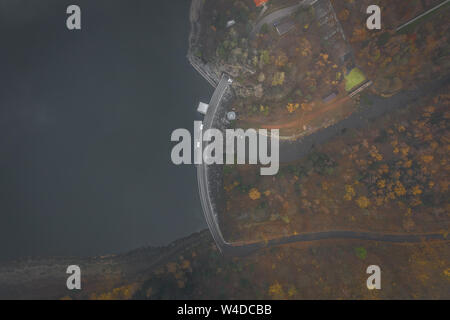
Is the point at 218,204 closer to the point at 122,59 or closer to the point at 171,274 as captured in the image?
the point at 171,274

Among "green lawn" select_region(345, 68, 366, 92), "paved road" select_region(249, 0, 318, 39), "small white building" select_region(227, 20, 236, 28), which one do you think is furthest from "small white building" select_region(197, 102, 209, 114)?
"green lawn" select_region(345, 68, 366, 92)

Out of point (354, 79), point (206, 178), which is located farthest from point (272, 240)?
point (354, 79)

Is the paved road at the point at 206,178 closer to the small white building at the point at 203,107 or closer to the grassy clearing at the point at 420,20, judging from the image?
the small white building at the point at 203,107

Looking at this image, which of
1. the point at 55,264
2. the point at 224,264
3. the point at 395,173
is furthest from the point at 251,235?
the point at 55,264

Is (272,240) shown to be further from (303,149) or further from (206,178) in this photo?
(303,149)

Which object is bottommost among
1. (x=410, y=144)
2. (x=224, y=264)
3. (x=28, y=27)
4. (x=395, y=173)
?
(x=224, y=264)

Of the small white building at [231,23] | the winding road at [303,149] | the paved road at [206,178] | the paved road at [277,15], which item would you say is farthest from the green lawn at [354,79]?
the small white building at [231,23]

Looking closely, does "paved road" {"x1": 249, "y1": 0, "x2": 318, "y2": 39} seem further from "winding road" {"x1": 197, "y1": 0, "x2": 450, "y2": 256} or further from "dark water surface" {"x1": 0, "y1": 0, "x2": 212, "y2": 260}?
"dark water surface" {"x1": 0, "y1": 0, "x2": 212, "y2": 260}
